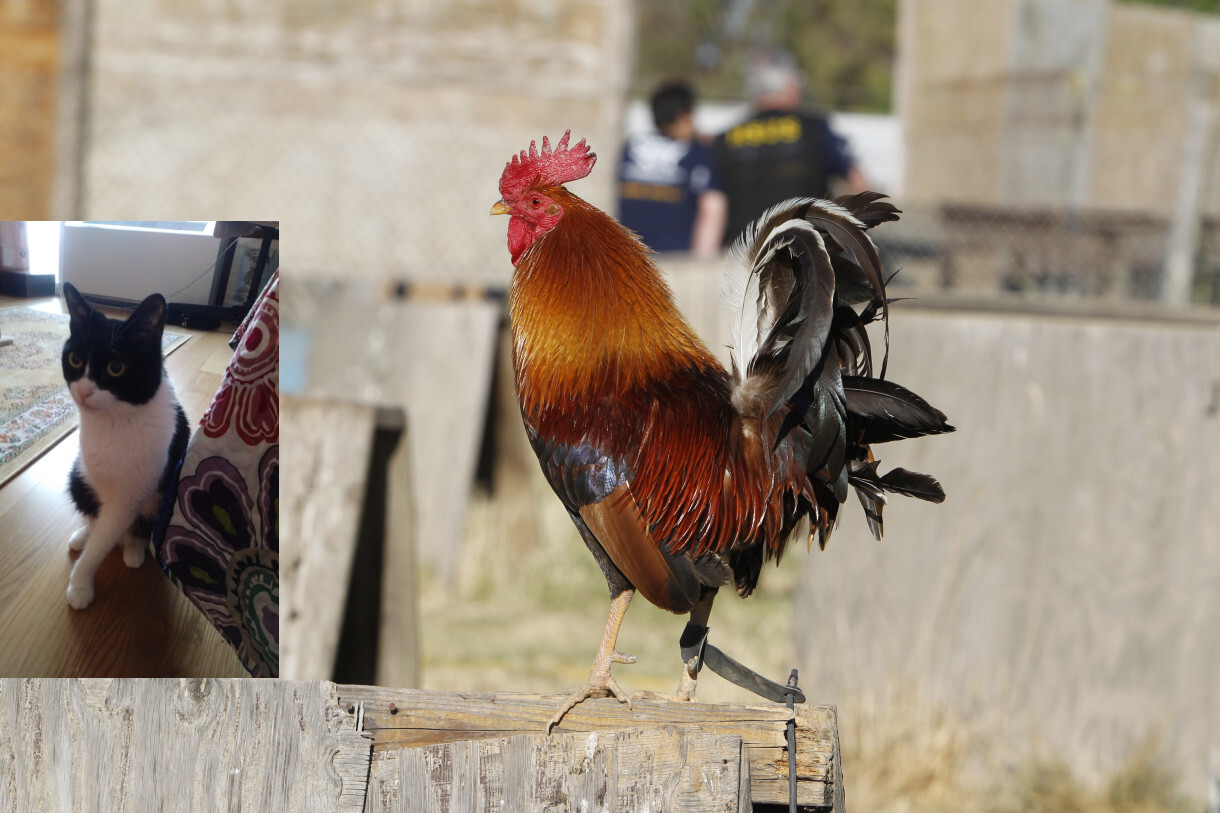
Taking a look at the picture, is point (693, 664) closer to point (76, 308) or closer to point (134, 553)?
point (134, 553)

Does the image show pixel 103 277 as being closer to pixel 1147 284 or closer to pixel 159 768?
pixel 159 768

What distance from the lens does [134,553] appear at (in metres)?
1.68

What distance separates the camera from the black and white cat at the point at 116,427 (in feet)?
5.34

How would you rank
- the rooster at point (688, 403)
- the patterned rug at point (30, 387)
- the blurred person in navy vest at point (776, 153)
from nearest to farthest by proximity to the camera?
the patterned rug at point (30, 387) → the rooster at point (688, 403) → the blurred person in navy vest at point (776, 153)

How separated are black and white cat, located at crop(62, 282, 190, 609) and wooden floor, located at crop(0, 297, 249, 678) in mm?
17

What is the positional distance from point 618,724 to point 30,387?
1025 mm

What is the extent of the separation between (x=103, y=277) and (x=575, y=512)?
85 cm

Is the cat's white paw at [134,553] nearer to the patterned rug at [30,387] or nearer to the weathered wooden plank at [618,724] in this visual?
the patterned rug at [30,387]

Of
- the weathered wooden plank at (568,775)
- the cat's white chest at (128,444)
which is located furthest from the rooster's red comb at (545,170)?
the weathered wooden plank at (568,775)

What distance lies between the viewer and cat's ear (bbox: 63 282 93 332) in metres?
1.62

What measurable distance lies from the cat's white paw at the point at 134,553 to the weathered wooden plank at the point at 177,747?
0.58ft

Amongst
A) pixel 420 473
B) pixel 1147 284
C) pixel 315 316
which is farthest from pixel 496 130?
pixel 1147 284

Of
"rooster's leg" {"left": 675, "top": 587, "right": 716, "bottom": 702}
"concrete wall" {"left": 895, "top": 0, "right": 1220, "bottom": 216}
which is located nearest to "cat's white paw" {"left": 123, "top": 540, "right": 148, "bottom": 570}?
"rooster's leg" {"left": 675, "top": 587, "right": 716, "bottom": 702}

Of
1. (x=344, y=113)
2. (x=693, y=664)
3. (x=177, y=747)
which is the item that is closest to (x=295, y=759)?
(x=177, y=747)
